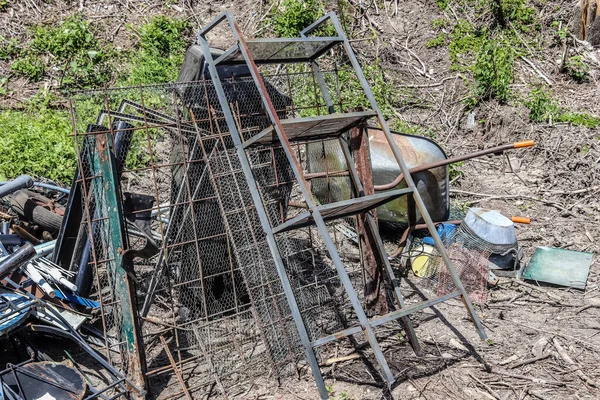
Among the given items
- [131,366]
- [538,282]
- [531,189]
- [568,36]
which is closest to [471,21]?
[568,36]

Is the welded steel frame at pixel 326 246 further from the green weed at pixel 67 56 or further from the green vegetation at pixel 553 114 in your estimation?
the green weed at pixel 67 56

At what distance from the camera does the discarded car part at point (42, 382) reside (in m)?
3.66

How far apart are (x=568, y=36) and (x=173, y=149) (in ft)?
26.5

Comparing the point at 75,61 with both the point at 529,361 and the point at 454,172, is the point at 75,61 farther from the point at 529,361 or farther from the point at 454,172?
the point at 529,361

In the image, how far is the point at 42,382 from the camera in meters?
3.75

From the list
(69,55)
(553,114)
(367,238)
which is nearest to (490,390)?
(367,238)

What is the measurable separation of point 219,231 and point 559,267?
362 cm

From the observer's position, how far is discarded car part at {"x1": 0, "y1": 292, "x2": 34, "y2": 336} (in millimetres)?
3959

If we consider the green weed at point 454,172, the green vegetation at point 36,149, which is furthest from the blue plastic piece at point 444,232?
the green vegetation at point 36,149

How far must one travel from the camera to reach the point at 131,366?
13.5ft

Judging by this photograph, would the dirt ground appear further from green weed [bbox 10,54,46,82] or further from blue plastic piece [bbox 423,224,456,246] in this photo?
blue plastic piece [bbox 423,224,456,246]

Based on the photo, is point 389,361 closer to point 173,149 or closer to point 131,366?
point 131,366

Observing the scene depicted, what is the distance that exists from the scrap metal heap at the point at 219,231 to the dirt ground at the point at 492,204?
1.21 ft

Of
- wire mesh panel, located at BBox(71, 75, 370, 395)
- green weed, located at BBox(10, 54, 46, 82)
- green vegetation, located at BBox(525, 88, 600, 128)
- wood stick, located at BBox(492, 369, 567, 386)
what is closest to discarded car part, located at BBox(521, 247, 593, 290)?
wood stick, located at BBox(492, 369, 567, 386)
